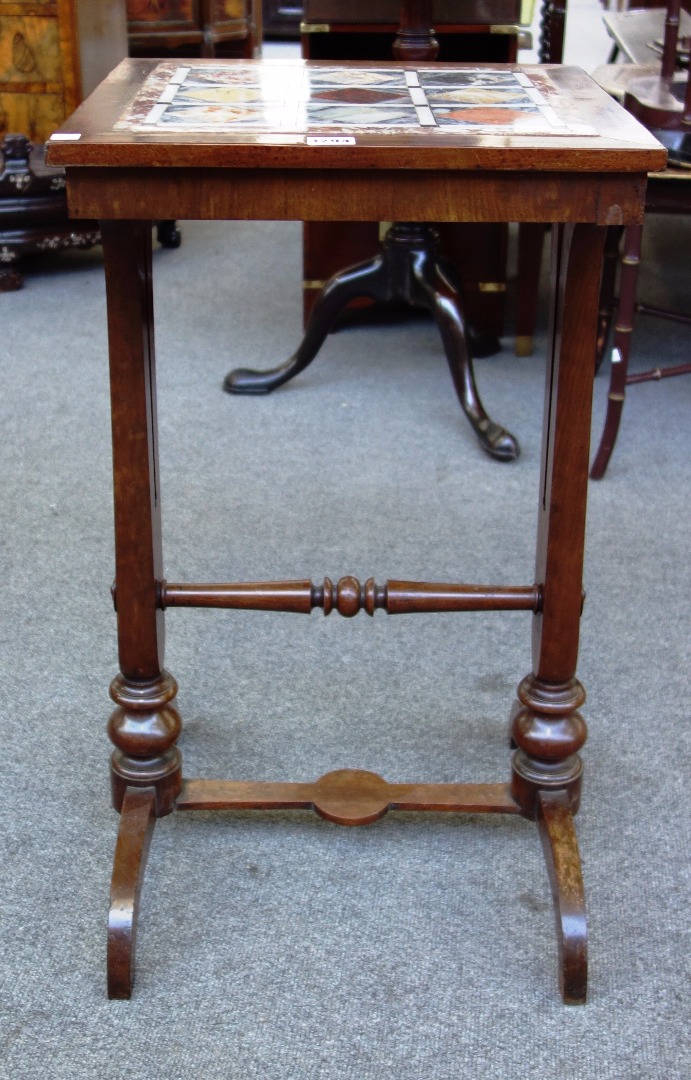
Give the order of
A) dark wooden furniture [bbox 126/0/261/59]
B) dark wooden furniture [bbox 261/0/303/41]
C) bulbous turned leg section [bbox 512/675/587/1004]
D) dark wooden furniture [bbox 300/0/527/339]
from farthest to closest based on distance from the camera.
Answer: dark wooden furniture [bbox 261/0/303/41] → dark wooden furniture [bbox 126/0/261/59] → dark wooden furniture [bbox 300/0/527/339] → bulbous turned leg section [bbox 512/675/587/1004]

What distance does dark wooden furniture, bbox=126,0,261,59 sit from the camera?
4574mm

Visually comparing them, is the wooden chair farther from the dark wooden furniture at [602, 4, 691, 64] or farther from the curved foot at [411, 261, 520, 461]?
the dark wooden furniture at [602, 4, 691, 64]

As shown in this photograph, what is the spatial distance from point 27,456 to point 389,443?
795mm

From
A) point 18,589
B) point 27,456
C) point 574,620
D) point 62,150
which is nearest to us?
point 62,150

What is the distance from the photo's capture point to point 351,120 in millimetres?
1324

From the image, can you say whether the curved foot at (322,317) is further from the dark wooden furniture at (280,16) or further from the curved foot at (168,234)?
the dark wooden furniture at (280,16)

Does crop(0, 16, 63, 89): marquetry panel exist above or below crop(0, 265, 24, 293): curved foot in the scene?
above

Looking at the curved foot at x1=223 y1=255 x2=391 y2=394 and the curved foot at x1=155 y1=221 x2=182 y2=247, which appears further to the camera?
the curved foot at x1=155 y1=221 x2=182 y2=247

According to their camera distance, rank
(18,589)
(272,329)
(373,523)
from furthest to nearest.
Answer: (272,329) < (373,523) < (18,589)

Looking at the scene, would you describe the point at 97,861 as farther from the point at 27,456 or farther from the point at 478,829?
the point at 27,456

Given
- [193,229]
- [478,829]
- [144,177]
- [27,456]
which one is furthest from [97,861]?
[193,229]

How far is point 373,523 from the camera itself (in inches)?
99.7

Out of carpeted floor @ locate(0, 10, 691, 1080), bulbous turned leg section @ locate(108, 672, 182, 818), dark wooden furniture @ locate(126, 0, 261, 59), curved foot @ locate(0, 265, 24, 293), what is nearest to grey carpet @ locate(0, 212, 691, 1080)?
carpeted floor @ locate(0, 10, 691, 1080)

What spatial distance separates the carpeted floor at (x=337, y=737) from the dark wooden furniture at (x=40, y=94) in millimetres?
590
